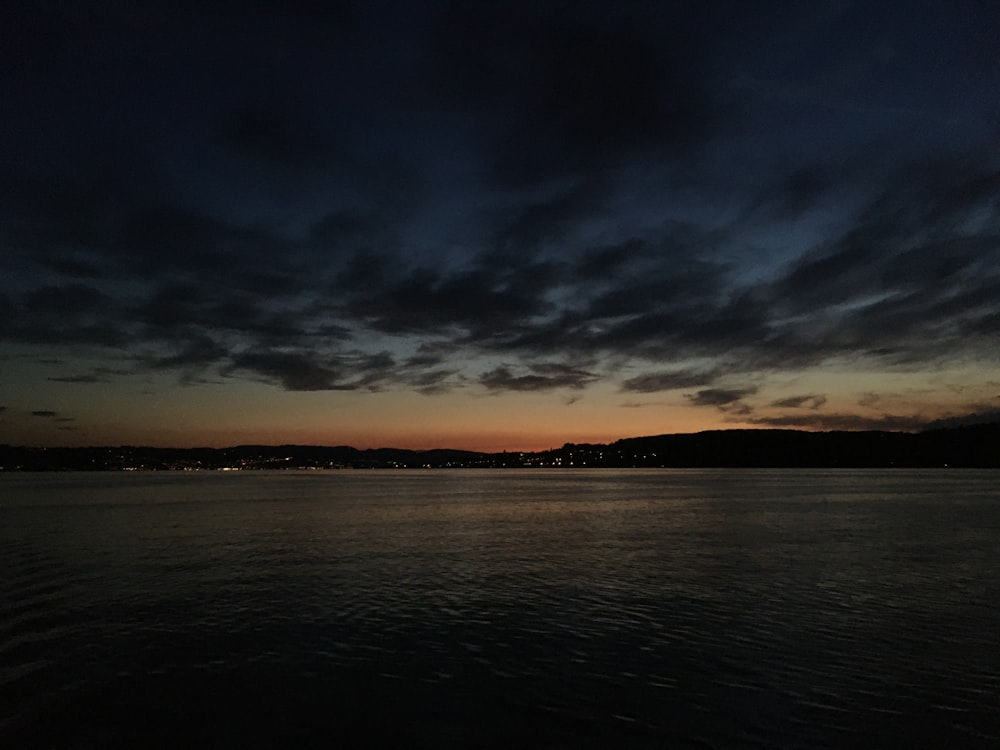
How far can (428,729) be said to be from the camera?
18453 millimetres

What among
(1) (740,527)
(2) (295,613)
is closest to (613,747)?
(2) (295,613)

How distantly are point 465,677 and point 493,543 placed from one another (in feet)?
117

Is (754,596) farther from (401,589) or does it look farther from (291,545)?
(291,545)

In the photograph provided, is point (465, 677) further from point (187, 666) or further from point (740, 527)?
point (740, 527)

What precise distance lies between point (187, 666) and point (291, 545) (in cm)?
3387

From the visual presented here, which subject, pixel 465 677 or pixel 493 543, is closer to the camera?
pixel 465 677

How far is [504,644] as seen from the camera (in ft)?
85.7

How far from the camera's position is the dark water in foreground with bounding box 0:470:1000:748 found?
18469 mm

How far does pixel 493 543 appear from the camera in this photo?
57.9m

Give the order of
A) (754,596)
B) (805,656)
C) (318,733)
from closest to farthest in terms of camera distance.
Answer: (318,733) → (805,656) → (754,596)

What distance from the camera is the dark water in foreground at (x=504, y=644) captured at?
18.5 metres

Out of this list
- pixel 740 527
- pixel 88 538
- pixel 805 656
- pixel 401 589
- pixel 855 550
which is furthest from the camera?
pixel 740 527

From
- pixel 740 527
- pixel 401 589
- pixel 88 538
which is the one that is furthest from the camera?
pixel 740 527

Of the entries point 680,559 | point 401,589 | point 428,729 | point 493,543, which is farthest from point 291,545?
point 428,729
